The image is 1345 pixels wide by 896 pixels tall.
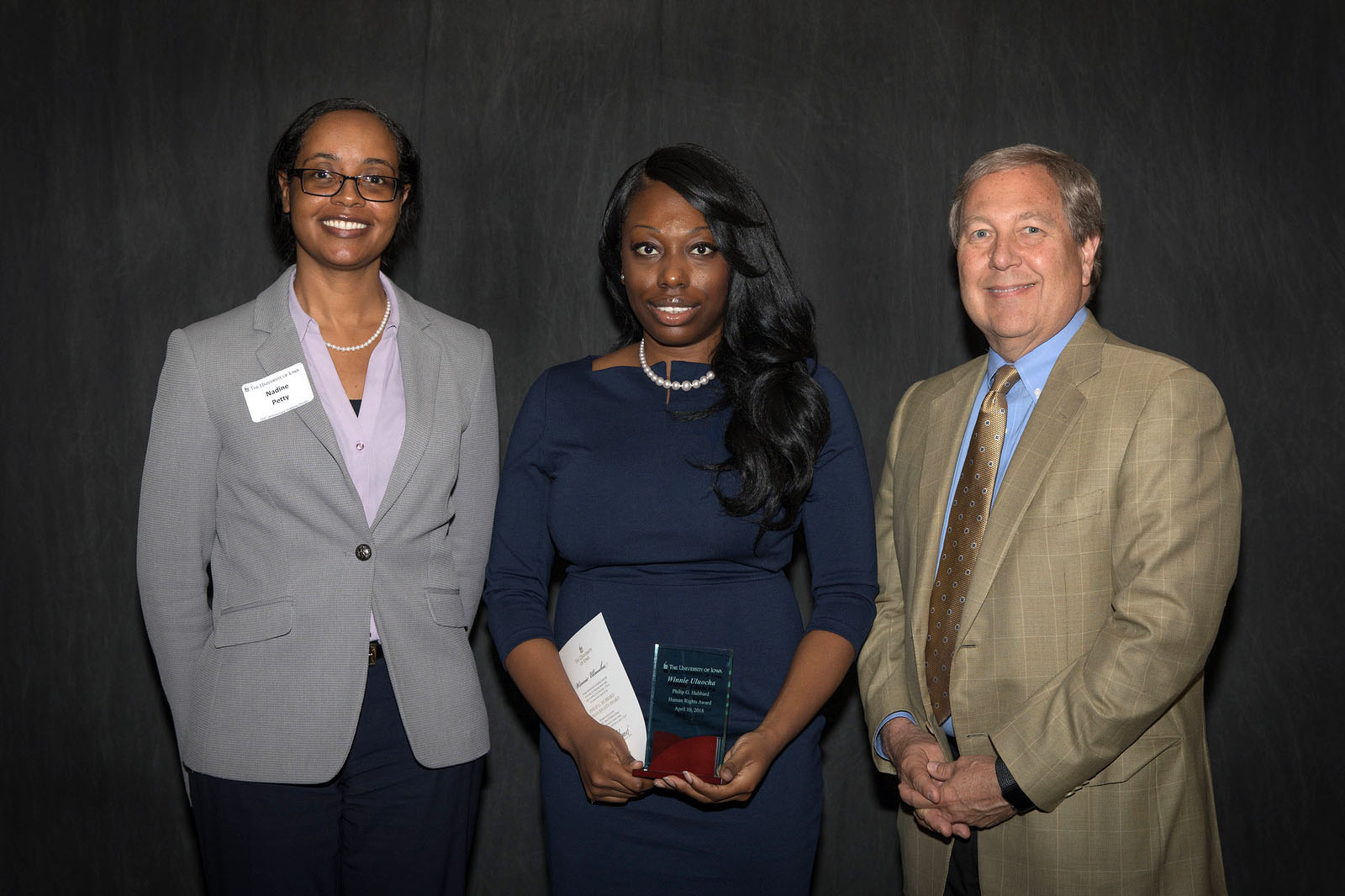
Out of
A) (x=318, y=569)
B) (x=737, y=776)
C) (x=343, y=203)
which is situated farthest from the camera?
(x=343, y=203)

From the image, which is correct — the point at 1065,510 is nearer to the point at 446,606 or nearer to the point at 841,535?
the point at 841,535

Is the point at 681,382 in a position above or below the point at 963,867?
above

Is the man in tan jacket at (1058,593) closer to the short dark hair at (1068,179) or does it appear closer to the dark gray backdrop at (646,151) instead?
the short dark hair at (1068,179)

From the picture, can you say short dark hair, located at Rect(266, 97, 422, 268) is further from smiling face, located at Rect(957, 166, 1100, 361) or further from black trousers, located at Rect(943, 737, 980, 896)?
black trousers, located at Rect(943, 737, 980, 896)

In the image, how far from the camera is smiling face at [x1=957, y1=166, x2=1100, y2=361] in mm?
1868

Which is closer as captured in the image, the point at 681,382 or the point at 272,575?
the point at 272,575

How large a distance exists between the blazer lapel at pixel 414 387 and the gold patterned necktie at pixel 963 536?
1.04m

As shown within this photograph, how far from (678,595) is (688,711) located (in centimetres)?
28

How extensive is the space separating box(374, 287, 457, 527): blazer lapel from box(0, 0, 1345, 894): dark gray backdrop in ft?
2.82

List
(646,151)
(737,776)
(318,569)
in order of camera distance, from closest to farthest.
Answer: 1. (737,776)
2. (318,569)
3. (646,151)

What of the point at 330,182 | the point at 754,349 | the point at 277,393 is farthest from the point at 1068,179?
the point at 277,393

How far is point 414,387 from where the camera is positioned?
215 cm

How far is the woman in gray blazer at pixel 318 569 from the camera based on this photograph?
1.97 metres

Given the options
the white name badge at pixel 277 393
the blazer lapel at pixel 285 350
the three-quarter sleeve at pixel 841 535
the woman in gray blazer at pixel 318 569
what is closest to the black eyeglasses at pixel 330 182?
the woman in gray blazer at pixel 318 569
